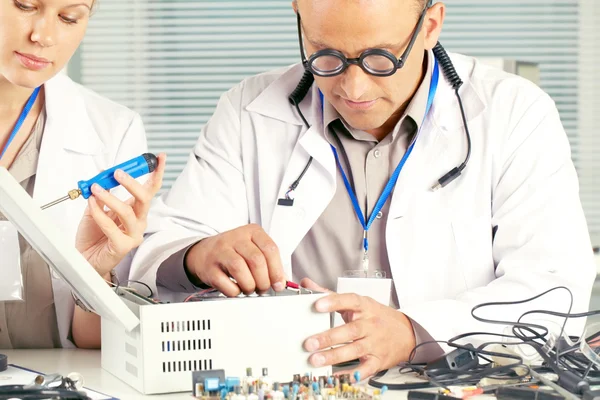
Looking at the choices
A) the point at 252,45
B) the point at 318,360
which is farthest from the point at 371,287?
the point at 252,45

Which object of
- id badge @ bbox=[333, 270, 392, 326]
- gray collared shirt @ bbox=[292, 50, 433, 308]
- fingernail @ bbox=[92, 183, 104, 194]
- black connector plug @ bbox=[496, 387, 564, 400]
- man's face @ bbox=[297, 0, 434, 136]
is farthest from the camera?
gray collared shirt @ bbox=[292, 50, 433, 308]

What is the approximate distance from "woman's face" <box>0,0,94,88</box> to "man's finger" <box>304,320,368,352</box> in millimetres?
867

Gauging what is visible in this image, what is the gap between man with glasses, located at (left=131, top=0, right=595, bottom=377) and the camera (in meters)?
1.63

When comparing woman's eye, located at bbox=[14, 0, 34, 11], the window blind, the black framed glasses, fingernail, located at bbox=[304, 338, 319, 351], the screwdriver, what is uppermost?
the window blind

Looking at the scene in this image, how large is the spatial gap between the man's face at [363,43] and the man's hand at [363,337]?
436 millimetres

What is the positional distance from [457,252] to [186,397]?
2.61 feet

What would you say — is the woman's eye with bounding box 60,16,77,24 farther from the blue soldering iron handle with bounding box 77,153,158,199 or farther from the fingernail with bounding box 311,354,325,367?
the fingernail with bounding box 311,354,325,367

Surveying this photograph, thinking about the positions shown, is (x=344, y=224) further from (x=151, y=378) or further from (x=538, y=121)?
(x=151, y=378)

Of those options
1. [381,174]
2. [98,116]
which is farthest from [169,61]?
[381,174]

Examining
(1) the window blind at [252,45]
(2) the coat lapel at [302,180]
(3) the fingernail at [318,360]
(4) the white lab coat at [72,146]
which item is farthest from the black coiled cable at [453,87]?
(1) the window blind at [252,45]

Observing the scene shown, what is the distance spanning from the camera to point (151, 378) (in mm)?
1244

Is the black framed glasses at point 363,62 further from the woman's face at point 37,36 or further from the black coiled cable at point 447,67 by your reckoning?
the woman's face at point 37,36

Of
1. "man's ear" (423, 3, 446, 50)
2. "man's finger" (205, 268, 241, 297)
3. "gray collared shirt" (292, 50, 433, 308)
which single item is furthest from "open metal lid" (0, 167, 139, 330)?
"man's ear" (423, 3, 446, 50)

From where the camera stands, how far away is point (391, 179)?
183 cm
